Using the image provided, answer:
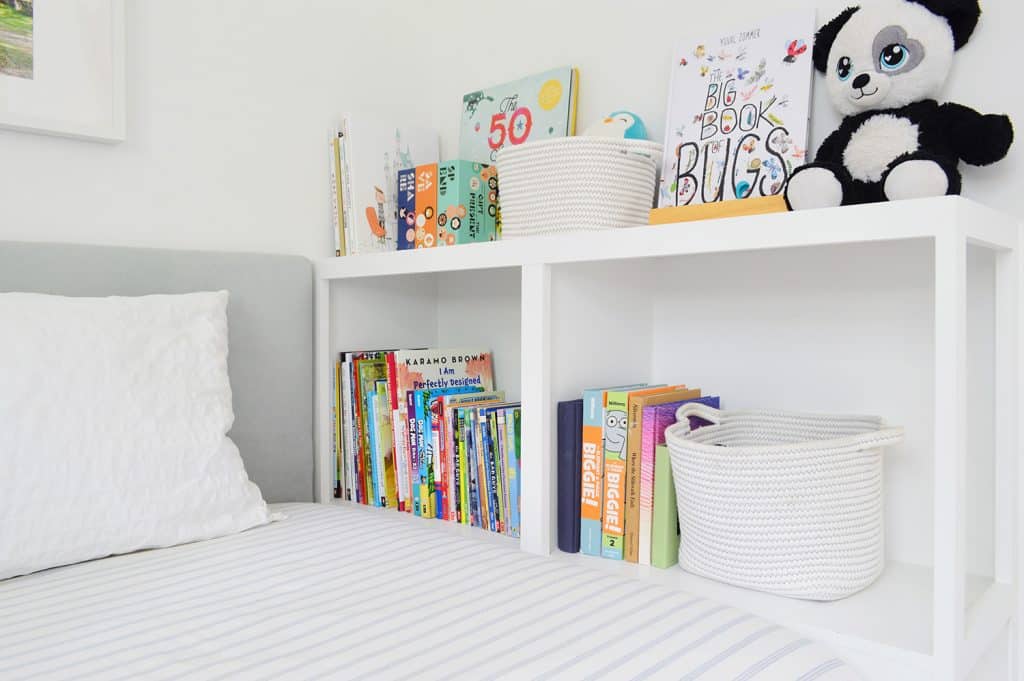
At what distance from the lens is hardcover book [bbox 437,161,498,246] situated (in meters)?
1.46

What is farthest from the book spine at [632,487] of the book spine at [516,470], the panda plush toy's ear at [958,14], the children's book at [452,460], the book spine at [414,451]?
the panda plush toy's ear at [958,14]

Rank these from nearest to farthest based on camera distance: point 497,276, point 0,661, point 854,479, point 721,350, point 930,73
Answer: point 0,661, point 854,479, point 930,73, point 721,350, point 497,276

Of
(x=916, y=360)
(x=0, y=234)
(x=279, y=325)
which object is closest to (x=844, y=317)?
(x=916, y=360)

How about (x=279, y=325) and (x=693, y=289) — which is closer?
(x=693, y=289)

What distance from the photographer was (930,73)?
3.46 feet

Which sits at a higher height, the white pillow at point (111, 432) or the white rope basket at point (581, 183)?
the white rope basket at point (581, 183)

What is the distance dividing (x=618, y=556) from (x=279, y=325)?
2.50ft

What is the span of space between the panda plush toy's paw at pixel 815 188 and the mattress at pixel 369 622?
1.78 ft

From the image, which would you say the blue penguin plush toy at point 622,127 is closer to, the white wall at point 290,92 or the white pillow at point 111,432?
the white wall at point 290,92

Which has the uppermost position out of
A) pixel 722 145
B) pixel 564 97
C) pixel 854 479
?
pixel 564 97

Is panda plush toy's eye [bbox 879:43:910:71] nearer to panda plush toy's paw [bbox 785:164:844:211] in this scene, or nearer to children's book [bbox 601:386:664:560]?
panda plush toy's paw [bbox 785:164:844:211]

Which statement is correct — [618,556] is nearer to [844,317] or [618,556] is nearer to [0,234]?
[844,317]

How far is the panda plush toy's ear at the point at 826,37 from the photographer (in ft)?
3.71

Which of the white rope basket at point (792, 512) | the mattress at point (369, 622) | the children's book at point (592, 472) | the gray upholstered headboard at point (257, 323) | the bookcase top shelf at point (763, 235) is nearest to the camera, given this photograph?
the mattress at point (369, 622)
